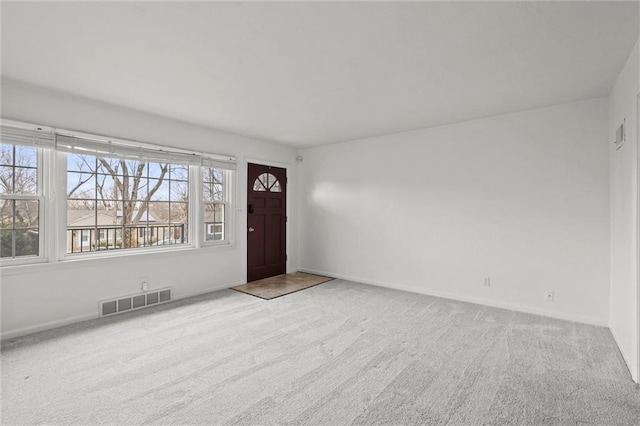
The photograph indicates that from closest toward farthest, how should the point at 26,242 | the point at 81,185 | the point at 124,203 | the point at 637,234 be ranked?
the point at 637,234
the point at 26,242
the point at 81,185
the point at 124,203

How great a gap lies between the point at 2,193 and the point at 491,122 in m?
5.53

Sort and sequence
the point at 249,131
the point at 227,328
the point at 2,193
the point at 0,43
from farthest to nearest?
the point at 249,131 → the point at 227,328 → the point at 2,193 → the point at 0,43

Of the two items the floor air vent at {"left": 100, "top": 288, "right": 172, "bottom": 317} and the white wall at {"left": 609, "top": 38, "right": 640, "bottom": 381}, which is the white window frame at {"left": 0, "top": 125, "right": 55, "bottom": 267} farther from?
the white wall at {"left": 609, "top": 38, "right": 640, "bottom": 381}

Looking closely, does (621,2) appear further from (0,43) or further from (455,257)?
(0,43)

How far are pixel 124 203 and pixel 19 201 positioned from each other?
962mm

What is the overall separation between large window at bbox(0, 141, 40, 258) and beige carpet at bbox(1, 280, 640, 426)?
3.01 feet

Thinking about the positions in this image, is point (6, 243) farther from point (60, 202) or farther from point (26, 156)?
point (26, 156)

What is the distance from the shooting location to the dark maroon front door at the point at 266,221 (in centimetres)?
536

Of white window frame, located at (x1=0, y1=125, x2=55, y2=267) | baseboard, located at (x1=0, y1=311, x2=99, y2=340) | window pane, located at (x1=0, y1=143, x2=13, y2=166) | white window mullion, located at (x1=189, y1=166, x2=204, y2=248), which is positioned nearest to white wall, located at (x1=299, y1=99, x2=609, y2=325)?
white window mullion, located at (x1=189, y1=166, x2=204, y2=248)

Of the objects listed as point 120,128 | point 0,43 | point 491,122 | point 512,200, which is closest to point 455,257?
point 512,200

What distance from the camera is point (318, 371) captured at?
243 cm

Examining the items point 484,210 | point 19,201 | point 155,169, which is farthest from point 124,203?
point 484,210

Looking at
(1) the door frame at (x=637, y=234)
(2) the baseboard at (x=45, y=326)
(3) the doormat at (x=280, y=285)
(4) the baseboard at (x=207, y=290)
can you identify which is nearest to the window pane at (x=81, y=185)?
(2) the baseboard at (x=45, y=326)

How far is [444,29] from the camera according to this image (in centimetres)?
211
